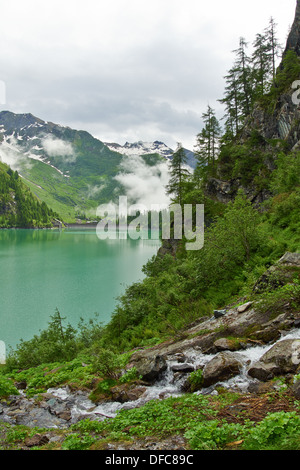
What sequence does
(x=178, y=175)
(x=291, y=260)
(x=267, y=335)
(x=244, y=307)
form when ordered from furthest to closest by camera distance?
(x=178, y=175)
(x=291, y=260)
(x=244, y=307)
(x=267, y=335)

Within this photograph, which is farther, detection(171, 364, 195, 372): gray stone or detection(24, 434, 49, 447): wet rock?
detection(171, 364, 195, 372): gray stone

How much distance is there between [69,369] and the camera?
14562 mm

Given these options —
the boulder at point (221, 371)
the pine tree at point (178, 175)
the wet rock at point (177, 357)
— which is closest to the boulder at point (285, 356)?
the boulder at point (221, 371)

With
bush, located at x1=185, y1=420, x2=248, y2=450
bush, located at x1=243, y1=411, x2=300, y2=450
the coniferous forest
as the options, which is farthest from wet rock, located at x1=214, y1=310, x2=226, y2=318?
bush, located at x1=243, y1=411, x2=300, y2=450

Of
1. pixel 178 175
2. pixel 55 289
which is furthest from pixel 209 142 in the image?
pixel 55 289

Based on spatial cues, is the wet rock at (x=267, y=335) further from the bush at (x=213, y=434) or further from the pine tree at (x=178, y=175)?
the pine tree at (x=178, y=175)

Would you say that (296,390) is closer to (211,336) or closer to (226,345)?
(226,345)

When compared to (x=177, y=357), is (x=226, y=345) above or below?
above

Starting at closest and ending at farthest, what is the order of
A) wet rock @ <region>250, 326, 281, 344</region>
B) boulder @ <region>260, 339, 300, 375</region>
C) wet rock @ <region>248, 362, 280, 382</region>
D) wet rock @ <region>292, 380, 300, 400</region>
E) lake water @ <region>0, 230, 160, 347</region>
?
wet rock @ <region>292, 380, 300, 400</region> < boulder @ <region>260, 339, 300, 375</region> < wet rock @ <region>248, 362, 280, 382</region> < wet rock @ <region>250, 326, 281, 344</region> < lake water @ <region>0, 230, 160, 347</region>

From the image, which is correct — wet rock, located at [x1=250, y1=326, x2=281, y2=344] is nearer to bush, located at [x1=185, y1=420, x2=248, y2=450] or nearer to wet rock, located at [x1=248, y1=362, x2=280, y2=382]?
wet rock, located at [x1=248, y1=362, x2=280, y2=382]

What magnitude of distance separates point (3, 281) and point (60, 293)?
53.5 ft

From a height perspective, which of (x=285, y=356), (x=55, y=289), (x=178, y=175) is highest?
(x=178, y=175)
